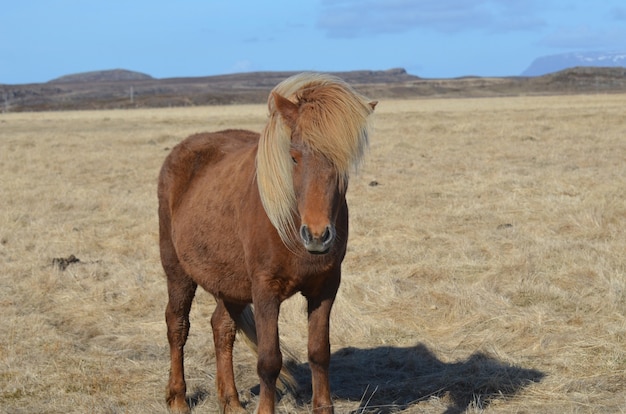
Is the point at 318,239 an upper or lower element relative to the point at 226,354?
upper

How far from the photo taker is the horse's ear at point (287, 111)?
3977mm

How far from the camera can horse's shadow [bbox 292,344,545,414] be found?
519 centimetres

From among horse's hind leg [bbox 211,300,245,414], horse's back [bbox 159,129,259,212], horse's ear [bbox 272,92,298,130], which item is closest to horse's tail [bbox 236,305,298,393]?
horse's hind leg [bbox 211,300,245,414]

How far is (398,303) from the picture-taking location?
7.13m

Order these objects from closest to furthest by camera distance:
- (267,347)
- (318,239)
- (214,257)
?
(318,239), (267,347), (214,257)

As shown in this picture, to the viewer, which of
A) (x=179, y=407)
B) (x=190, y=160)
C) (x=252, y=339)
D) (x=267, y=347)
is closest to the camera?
(x=267, y=347)

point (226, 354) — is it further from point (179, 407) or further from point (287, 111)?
point (287, 111)

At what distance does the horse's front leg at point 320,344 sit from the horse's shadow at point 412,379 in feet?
2.04

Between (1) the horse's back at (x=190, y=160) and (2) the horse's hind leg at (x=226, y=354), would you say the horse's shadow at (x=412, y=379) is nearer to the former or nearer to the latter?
(2) the horse's hind leg at (x=226, y=354)

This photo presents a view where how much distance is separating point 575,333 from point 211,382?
2.82m

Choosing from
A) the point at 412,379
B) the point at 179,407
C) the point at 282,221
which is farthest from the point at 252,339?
the point at 282,221

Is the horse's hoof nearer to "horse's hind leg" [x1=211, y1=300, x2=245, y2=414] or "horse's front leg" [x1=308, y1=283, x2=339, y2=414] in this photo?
"horse's hind leg" [x1=211, y1=300, x2=245, y2=414]

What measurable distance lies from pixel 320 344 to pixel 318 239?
83 centimetres

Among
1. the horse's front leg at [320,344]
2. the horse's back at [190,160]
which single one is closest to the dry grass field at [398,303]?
the horse's front leg at [320,344]
